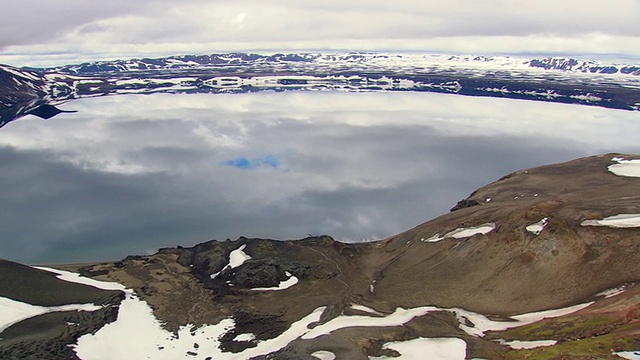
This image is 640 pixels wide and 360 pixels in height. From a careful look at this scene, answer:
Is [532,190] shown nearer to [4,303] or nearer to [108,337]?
[108,337]

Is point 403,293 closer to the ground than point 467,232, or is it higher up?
closer to the ground

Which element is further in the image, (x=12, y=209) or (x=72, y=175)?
(x=72, y=175)

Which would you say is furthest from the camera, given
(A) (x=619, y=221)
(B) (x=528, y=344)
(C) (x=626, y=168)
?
(C) (x=626, y=168)

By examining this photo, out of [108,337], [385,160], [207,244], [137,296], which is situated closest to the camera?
[108,337]

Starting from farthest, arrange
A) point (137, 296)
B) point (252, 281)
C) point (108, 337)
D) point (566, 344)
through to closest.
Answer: point (252, 281) < point (137, 296) < point (108, 337) < point (566, 344)

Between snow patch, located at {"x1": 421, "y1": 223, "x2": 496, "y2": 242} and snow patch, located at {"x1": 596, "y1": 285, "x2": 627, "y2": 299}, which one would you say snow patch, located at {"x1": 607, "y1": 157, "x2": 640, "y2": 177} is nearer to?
snow patch, located at {"x1": 421, "y1": 223, "x2": 496, "y2": 242}

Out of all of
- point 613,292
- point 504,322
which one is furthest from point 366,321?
point 613,292

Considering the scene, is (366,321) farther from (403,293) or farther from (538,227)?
(538,227)

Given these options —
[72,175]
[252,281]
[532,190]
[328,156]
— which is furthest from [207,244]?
[328,156]
